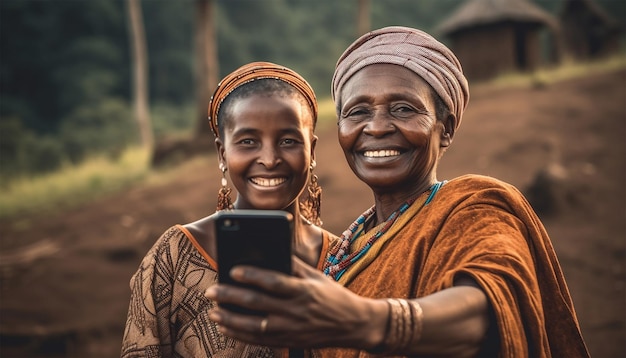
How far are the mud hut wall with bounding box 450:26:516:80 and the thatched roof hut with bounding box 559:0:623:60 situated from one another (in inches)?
120

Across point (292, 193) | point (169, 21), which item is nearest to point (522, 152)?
point (292, 193)

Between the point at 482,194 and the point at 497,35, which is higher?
the point at 497,35

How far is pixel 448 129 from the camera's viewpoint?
2045mm

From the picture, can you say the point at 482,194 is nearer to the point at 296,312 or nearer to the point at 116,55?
the point at 296,312

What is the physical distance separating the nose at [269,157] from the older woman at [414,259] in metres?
0.27

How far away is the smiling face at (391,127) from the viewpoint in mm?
1873

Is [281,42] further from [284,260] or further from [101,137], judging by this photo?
[284,260]

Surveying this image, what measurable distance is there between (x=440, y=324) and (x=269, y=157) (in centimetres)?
102

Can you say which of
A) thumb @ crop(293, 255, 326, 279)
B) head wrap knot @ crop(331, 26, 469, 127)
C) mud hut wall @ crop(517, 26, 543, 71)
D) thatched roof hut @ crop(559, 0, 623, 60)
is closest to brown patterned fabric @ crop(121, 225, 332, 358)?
head wrap knot @ crop(331, 26, 469, 127)

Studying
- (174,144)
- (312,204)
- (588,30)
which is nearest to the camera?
(312,204)

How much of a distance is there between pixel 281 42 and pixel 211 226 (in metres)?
31.1

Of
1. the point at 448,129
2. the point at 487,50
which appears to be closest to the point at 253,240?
the point at 448,129

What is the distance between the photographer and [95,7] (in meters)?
28.3

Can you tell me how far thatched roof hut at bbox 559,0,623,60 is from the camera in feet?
64.7
